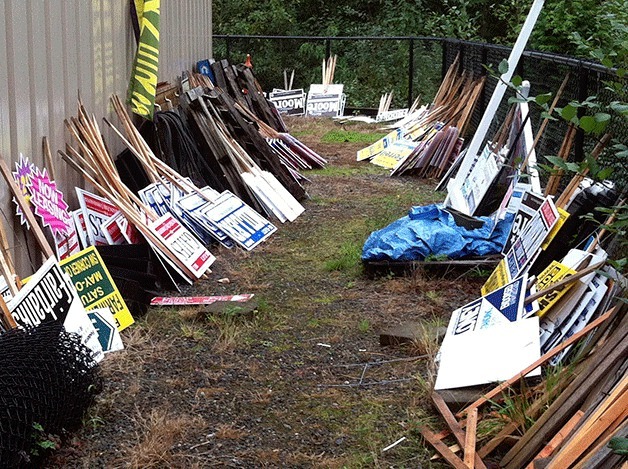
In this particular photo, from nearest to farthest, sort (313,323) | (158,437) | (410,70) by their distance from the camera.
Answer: (158,437) → (313,323) → (410,70)

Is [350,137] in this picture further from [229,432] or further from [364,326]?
[229,432]

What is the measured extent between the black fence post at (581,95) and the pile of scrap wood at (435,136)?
13.3 feet

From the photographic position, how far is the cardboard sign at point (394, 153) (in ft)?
38.4

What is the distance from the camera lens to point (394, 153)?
12.0 meters

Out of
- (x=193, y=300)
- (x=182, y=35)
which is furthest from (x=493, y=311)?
(x=182, y=35)

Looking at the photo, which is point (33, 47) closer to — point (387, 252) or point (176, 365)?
point (176, 365)

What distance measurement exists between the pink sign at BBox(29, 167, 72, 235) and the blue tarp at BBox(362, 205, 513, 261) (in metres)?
2.24

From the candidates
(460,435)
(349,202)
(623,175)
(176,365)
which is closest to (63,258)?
(176,365)

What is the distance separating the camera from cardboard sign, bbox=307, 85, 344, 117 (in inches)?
688

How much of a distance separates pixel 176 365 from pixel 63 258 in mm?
1247

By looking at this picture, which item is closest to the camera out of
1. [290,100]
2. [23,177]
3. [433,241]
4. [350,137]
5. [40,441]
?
[40,441]

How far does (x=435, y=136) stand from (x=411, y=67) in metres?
6.65

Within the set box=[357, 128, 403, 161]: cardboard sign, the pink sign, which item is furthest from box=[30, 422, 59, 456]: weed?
box=[357, 128, 403, 161]: cardboard sign

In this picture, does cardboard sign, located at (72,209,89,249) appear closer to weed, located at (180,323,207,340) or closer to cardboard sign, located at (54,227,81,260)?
cardboard sign, located at (54,227,81,260)
